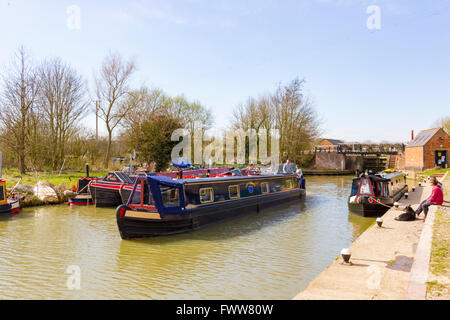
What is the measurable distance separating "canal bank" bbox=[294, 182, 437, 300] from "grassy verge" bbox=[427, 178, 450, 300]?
0.09m

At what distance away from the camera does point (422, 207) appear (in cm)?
941

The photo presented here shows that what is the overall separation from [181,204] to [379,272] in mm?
5679

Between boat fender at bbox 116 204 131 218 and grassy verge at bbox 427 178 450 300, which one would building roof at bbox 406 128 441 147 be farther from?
boat fender at bbox 116 204 131 218

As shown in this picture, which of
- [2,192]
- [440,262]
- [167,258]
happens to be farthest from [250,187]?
[2,192]

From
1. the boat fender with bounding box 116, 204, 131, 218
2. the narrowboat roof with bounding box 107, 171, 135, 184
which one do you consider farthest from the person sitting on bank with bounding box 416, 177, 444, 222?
the narrowboat roof with bounding box 107, 171, 135, 184

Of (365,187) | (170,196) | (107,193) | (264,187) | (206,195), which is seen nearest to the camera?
(170,196)

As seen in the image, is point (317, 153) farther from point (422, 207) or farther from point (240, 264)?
point (240, 264)

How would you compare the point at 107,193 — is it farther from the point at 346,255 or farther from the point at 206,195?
the point at 346,255

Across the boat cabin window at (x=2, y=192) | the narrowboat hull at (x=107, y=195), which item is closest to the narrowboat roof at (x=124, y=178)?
the narrowboat hull at (x=107, y=195)

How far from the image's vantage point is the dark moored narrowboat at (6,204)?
456 inches

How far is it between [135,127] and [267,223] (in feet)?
56.0

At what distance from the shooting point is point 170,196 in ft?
30.7

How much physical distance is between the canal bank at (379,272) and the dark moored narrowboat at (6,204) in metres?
11.2
